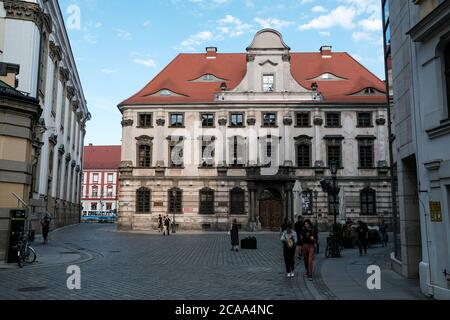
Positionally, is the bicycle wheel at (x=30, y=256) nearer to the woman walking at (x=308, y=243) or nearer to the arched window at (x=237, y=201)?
the woman walking at (x=308, y=243)

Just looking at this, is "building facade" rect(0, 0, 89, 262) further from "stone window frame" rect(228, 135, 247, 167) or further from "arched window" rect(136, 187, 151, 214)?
"stone window frame" rect(228, 135, 247, 167)

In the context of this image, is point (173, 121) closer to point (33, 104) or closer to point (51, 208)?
point (51, 208)

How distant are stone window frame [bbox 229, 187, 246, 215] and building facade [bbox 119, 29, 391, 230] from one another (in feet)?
0.32

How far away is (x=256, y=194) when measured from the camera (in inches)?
1649

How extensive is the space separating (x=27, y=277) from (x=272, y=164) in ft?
102

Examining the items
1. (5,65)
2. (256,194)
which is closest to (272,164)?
(256,194)

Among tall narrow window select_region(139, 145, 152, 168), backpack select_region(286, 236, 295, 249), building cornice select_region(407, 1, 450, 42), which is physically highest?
tall narrow window select_region(139, 145, 152, 168)

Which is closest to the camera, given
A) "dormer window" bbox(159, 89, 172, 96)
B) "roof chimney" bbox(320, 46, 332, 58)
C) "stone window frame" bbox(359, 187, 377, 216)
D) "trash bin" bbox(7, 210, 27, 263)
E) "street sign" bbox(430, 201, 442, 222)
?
"street sign" bbox(430, 201, 442, 222)

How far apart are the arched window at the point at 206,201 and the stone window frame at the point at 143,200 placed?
16.6 feet

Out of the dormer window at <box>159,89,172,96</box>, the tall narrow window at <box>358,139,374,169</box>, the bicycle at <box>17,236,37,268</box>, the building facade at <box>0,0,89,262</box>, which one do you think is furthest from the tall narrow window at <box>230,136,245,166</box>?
the bicycle at <box>17,236,37,268</box>

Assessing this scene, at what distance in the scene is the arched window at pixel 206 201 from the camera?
42.3 meters

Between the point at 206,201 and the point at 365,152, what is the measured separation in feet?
54.0

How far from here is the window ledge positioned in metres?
9.71

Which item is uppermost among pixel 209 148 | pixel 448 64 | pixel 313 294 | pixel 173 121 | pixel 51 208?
pixel 173 121
